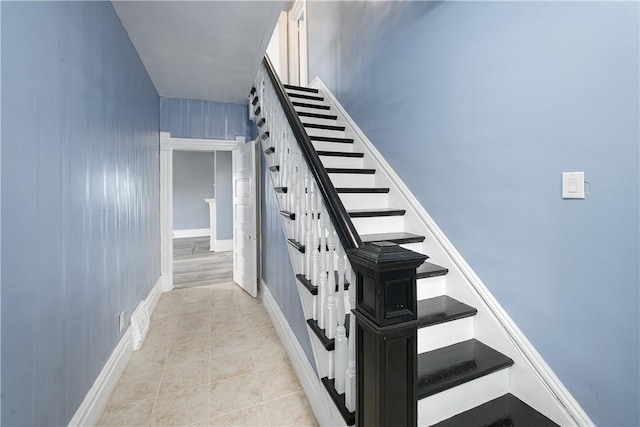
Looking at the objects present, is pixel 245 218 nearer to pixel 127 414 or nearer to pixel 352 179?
pixel 352 179

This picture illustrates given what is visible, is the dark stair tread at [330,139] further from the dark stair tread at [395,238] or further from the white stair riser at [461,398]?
the white stair riser at [461,398]

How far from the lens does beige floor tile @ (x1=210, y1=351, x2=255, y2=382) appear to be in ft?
6.50

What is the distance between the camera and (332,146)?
2939mm

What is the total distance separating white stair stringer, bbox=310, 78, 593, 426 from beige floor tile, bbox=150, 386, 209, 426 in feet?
4.01

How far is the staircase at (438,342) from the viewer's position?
1.30 meters

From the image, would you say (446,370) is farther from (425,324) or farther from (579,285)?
(579,285)

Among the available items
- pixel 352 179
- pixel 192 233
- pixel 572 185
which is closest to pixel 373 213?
pixel 352 179

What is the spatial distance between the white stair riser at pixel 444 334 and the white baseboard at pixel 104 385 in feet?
5.78

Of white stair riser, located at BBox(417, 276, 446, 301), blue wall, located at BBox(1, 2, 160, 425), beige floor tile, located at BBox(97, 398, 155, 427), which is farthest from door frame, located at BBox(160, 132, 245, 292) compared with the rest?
white stair riser, located at BBox(417, 276, 446, 301)

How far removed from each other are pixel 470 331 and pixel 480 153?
3.41ft

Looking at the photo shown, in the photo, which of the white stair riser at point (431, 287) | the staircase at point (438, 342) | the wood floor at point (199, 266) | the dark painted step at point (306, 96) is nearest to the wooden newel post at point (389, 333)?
the staircase at point (438, 342)

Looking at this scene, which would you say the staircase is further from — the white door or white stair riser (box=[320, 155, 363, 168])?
Result: the white door

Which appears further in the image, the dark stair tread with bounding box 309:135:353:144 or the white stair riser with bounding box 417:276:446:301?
the dark stair tread with bounding box 309:135:353:144

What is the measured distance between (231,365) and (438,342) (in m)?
1.46
